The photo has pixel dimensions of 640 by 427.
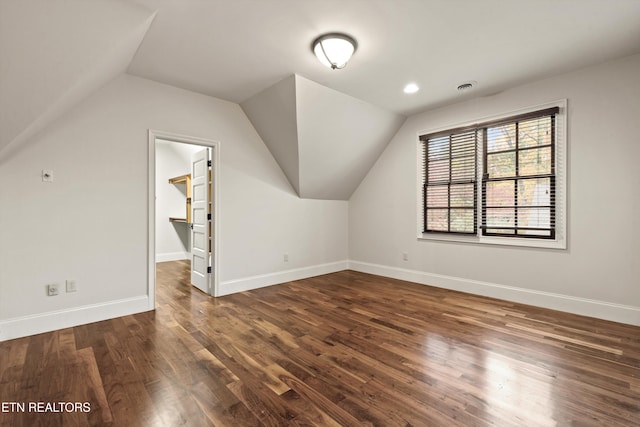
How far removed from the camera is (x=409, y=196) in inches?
184

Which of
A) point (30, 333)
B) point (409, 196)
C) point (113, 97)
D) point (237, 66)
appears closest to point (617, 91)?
point (409, 196)

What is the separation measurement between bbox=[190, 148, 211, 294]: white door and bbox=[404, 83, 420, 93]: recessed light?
2.77 metres

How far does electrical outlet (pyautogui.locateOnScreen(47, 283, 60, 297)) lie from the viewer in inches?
109

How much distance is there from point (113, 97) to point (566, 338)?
16.5ft

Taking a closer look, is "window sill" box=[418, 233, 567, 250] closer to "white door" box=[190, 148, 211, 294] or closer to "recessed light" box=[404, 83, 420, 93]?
"recessed light" box=[404, 83, 420, 93]

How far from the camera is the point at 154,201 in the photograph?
132 inches

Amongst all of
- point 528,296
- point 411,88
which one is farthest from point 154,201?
point 528,296

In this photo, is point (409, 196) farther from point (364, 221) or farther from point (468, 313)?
point (468, 313)

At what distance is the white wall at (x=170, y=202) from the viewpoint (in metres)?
6.54

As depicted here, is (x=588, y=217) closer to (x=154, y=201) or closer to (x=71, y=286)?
(x=154, y=201)

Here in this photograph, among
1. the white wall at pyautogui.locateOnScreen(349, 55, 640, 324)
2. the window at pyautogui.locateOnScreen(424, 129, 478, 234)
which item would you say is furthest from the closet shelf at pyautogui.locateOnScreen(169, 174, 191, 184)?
the white wall at pyautogui.locateOnScreen(349, 55, 640, 324)

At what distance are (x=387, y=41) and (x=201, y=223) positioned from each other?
331 cm

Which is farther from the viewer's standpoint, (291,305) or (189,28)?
(291,305)

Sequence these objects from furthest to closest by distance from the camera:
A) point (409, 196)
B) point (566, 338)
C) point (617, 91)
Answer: point (409, 196)
point (617, 91)
point (566, 338)
